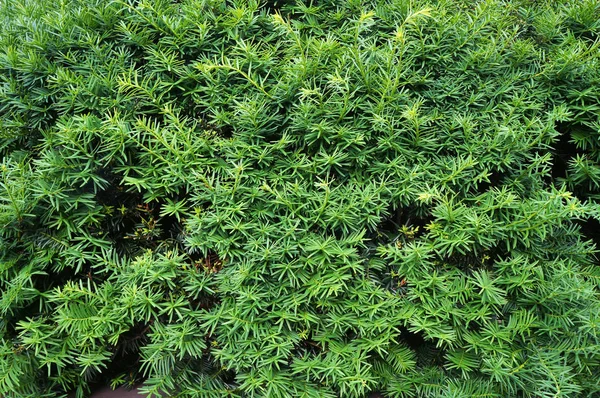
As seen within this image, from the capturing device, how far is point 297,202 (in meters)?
2.25

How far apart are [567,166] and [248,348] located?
7.07ft

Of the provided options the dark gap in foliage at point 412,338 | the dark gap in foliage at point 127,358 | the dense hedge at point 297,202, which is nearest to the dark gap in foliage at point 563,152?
the dense hedge at point 297,202

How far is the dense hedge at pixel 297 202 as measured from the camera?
221 cm

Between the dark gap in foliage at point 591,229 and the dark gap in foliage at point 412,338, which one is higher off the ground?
the dark gap in foliage at point 591,229

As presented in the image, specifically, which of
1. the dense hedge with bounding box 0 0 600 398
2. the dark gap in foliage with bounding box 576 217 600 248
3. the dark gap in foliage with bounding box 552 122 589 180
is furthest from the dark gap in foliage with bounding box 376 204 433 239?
the dark gap in foliage with bounding box 576 217 600 248

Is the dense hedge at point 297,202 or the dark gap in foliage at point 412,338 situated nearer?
the dense hedge at point 297,202

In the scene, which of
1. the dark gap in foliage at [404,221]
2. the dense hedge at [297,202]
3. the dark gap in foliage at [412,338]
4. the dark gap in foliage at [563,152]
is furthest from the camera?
the dark gap in foliage at [563,152]

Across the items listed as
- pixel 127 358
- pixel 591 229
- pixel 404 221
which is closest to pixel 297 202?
pixel 404 221

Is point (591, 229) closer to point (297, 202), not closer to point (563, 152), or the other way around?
point (563, 152)

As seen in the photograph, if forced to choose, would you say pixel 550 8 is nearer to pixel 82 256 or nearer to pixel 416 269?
pixel 416 269

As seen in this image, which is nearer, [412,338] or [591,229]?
[412,338]

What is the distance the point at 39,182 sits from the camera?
2.28 m

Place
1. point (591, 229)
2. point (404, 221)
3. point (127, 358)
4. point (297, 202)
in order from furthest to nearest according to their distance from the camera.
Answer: point (591, 229)
point (127, 358)
point (404, 221)
point (297, 202)

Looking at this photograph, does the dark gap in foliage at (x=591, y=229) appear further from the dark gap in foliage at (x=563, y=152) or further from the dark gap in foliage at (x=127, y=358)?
the dark gap in foliage at (x=127, y=358)
